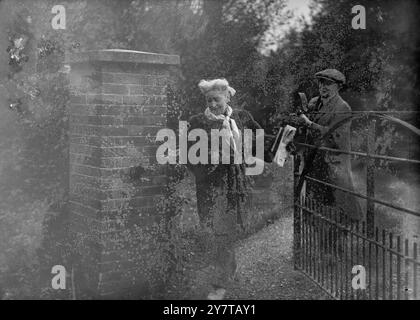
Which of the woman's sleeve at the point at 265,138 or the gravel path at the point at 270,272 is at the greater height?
the woman's sleeve at the point at 265,138

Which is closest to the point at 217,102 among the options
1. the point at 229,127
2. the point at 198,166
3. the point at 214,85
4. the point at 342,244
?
the point at 214,85

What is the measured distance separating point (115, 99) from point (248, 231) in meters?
2.72

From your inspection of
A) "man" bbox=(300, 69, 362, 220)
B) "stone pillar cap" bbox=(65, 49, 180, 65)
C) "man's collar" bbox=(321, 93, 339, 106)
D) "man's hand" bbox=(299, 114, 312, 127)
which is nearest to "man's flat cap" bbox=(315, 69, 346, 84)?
"man" bbox=(300, 69, 362, 220)

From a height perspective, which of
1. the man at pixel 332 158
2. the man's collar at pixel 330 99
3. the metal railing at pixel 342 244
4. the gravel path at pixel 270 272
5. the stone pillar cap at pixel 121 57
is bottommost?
the gravel path at pixel 270 272

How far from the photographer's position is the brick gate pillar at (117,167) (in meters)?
3.90

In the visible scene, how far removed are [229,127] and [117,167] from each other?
118 centimetres

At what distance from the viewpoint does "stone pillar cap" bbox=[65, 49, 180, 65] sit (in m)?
3.85

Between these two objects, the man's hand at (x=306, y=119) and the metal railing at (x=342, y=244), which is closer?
the metal railing at (x=342, y=244)

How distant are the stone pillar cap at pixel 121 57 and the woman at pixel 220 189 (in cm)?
53

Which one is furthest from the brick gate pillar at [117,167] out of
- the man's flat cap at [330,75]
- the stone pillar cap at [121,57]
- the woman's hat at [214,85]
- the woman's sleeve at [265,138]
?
the man's flat cap at [330,75]

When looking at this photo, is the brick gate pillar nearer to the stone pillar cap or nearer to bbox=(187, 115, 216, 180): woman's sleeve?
the stone pillar cap

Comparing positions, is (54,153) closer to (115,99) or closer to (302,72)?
(115,99)

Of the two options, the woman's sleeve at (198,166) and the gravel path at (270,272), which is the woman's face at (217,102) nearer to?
the woman's sleeve at (198,166)

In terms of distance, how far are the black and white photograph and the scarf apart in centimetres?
2
